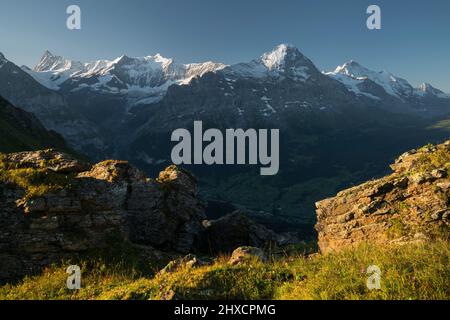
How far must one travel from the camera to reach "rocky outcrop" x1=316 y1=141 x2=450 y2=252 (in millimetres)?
19766

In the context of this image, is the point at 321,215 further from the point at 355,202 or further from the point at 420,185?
the point at 420,185

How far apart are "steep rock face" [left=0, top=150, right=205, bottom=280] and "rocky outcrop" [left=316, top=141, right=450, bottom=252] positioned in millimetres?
12783

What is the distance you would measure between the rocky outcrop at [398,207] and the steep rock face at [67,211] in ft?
41.9

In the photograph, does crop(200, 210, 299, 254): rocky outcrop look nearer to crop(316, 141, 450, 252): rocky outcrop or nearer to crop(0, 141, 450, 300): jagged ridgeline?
crop(0, 141, 450, 300): jagged ridgeline

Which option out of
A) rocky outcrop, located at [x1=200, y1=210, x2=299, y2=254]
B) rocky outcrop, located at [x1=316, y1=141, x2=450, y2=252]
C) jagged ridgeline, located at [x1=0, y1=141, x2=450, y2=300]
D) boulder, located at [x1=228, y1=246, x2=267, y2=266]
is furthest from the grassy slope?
rocky outcrop, located at [x1=200, y1=210, x2=299, y2=254]

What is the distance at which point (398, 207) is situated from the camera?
71.6 ft

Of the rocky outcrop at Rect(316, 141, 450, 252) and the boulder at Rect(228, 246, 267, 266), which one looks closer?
the boulder at Rect(228, 246, 267, 266)

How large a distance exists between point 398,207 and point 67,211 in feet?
62.3

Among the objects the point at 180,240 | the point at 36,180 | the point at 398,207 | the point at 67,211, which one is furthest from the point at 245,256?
the point at 180,240

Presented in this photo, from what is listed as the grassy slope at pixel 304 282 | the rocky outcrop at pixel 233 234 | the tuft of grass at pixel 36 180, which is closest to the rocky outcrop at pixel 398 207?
the grassy slope at pixel 304 282

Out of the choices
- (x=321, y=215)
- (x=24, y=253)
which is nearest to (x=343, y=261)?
(x=321, y=215)

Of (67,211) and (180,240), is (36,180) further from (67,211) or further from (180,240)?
(180,240)

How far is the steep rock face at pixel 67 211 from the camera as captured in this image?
71.4ft
